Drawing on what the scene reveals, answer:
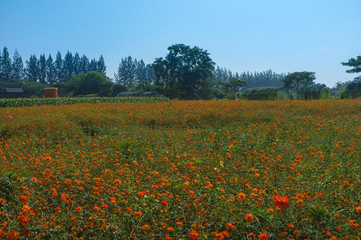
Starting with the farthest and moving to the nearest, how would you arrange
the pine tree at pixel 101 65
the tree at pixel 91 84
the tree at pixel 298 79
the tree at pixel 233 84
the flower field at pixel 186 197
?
the pine tree at pixel 101 65
the tree at pixel 91 84
the tree at pixel 233 84
the tree at pixel 298 79
the flower field at pixel 186 197

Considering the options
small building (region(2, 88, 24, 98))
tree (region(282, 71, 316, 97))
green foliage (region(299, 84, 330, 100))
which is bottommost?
green foliage (region(299, 84, 330, 100))

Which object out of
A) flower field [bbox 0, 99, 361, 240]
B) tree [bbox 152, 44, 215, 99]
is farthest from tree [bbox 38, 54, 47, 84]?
flower field [bbox 0, 99, 361, 240]

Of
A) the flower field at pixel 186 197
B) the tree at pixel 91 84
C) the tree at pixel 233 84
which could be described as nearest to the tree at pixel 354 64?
the tree at pixel 233 84

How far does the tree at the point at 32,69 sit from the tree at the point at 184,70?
49488 millimetres

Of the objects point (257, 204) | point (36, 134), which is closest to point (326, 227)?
point (257, 204)

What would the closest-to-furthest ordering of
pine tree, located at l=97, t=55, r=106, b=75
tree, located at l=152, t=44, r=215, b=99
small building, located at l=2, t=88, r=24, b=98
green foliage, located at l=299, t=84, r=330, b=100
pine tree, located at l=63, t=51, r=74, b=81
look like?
green foliage, located at l=299, t=84, r=330, b=100
tree, located at l=152, t=44, r=215, b=99
small building, located at l=2, t=88, r=24, b=98
pine tree, located at l=63, t=51, r=74, b=81
pine tree, located at l=97, t=55, r=106, b=75

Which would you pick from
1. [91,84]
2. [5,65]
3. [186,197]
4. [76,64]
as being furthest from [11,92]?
[186,197]

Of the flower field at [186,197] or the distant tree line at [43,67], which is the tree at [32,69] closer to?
the distant tree line at [43,67]

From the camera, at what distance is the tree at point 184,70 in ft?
136

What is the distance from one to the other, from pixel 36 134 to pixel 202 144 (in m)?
5.05

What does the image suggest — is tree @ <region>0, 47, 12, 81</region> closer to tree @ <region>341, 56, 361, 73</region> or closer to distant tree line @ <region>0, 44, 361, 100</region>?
distant tree line @ <region>0, 44, 361, 100</region>

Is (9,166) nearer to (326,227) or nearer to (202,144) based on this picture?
(202,144)

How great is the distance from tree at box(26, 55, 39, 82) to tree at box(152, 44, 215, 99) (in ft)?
162

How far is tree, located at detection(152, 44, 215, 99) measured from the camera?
41.3 meters
